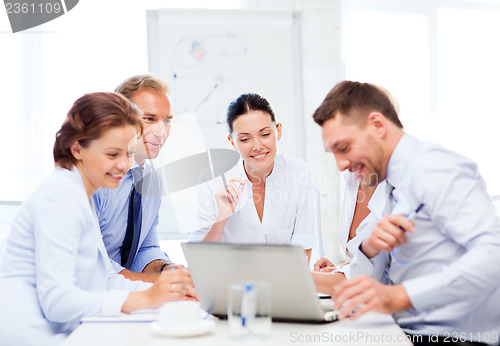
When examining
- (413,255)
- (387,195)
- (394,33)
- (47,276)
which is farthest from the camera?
(394,33)

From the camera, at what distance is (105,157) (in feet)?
5.20

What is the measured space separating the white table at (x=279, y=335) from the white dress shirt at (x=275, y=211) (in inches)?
42.8

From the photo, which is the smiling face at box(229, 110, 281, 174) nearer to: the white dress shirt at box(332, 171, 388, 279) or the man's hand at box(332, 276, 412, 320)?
the white dress shirt at box(332, 171, 388, 279)

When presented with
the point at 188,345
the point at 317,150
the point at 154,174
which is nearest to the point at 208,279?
the point at 188,345

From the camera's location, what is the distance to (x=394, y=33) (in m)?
4.11

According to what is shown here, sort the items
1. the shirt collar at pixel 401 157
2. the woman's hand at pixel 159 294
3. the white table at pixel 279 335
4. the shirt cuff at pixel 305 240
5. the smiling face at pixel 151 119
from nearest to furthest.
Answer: the white table at pixel 279 335
the woman's hand at pixel 159 294
the shirt collar at pixel 401 157
the smiling face at pixel 151 119
the shirt cuff at pixel 305 240

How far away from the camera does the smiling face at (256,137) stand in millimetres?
2344

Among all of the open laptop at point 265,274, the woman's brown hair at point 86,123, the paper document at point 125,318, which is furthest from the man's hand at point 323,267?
the woman's brown hair at point 86,123

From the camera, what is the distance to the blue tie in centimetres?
218

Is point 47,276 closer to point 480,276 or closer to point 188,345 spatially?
point 188,345

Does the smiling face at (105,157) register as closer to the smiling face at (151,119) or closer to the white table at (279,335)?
the white table at (279,335)

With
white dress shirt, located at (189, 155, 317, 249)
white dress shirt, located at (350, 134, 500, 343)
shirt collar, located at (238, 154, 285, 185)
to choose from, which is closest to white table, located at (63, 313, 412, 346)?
white dress shirt, located at (350, 134, 500, 343)

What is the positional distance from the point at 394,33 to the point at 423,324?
121 inches

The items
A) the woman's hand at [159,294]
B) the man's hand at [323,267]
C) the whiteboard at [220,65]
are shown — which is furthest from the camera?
the whiteboard at [220,65]
